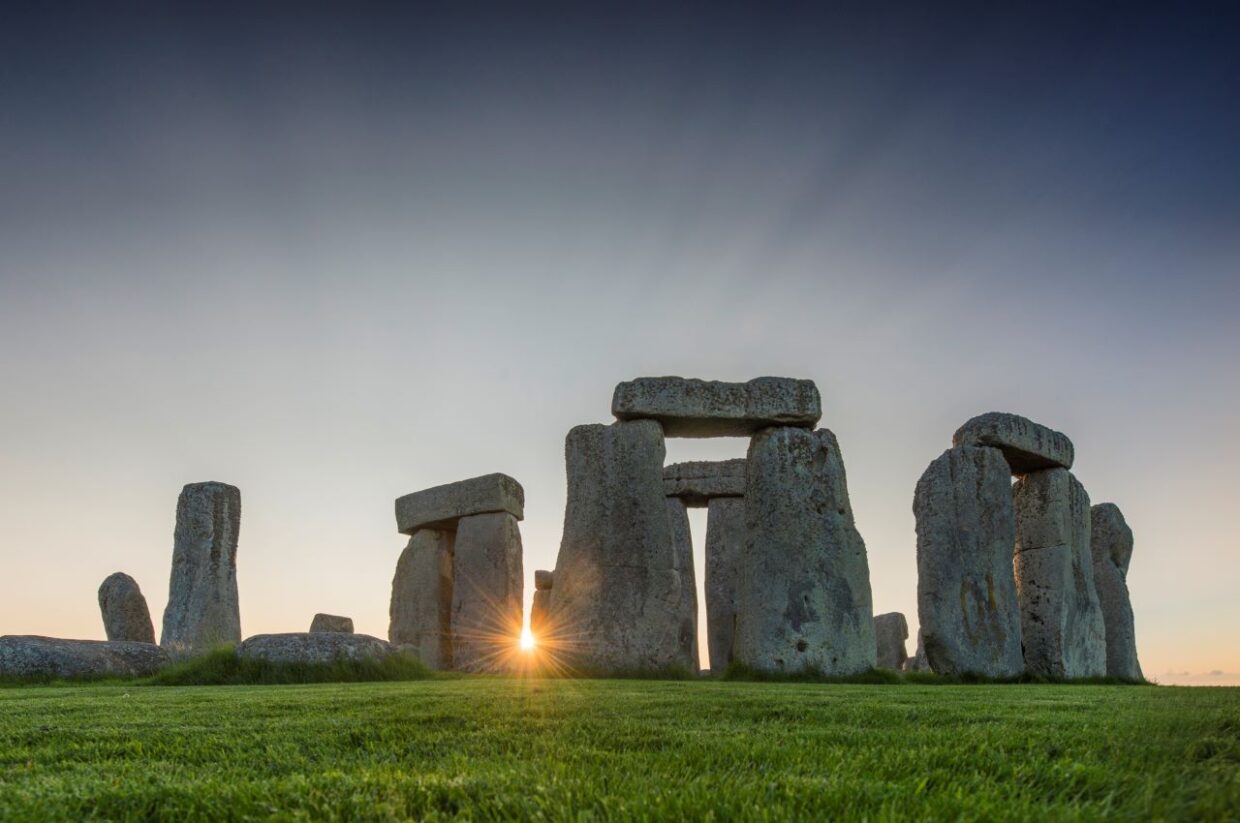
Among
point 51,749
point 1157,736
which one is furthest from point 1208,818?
point 51,749

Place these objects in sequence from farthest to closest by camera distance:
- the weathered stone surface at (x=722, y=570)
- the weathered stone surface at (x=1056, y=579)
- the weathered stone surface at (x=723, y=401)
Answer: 1. the weathered stone surface at (x=722, y=570)
2. the weathered stone surface at (x=1056, y=579)
3. the weathered stone surface at (x=723, y=401)

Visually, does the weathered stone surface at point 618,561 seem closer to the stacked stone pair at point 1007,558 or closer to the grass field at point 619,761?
the stacked stone pair at point 1007,558

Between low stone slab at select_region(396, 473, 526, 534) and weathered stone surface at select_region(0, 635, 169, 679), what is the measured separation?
686 cm

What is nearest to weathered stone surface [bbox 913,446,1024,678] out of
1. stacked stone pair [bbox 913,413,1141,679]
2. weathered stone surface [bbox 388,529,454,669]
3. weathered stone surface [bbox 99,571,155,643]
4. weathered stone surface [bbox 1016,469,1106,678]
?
stacked stone pair [bbox 913,413,1141,679]

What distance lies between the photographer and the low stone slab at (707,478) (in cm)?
1875

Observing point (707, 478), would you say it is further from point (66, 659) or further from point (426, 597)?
point (66, 659)

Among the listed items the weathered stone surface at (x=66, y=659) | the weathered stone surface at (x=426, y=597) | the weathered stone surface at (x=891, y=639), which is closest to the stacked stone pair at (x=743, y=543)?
the weathered stone surface at (x=66, y=659)

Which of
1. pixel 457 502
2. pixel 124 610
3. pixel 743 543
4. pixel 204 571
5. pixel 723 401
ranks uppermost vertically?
pixel 723 401

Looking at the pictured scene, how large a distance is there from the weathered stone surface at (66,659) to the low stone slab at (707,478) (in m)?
9.71

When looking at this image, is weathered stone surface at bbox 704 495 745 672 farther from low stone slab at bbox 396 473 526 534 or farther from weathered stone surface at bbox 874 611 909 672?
weathered stone surface at bbox 874 611 909 672

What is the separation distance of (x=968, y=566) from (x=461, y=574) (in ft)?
28.6

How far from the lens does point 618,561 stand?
42.6 ft

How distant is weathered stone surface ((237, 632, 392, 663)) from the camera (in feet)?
33.3

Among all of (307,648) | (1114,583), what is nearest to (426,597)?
(307,648)
